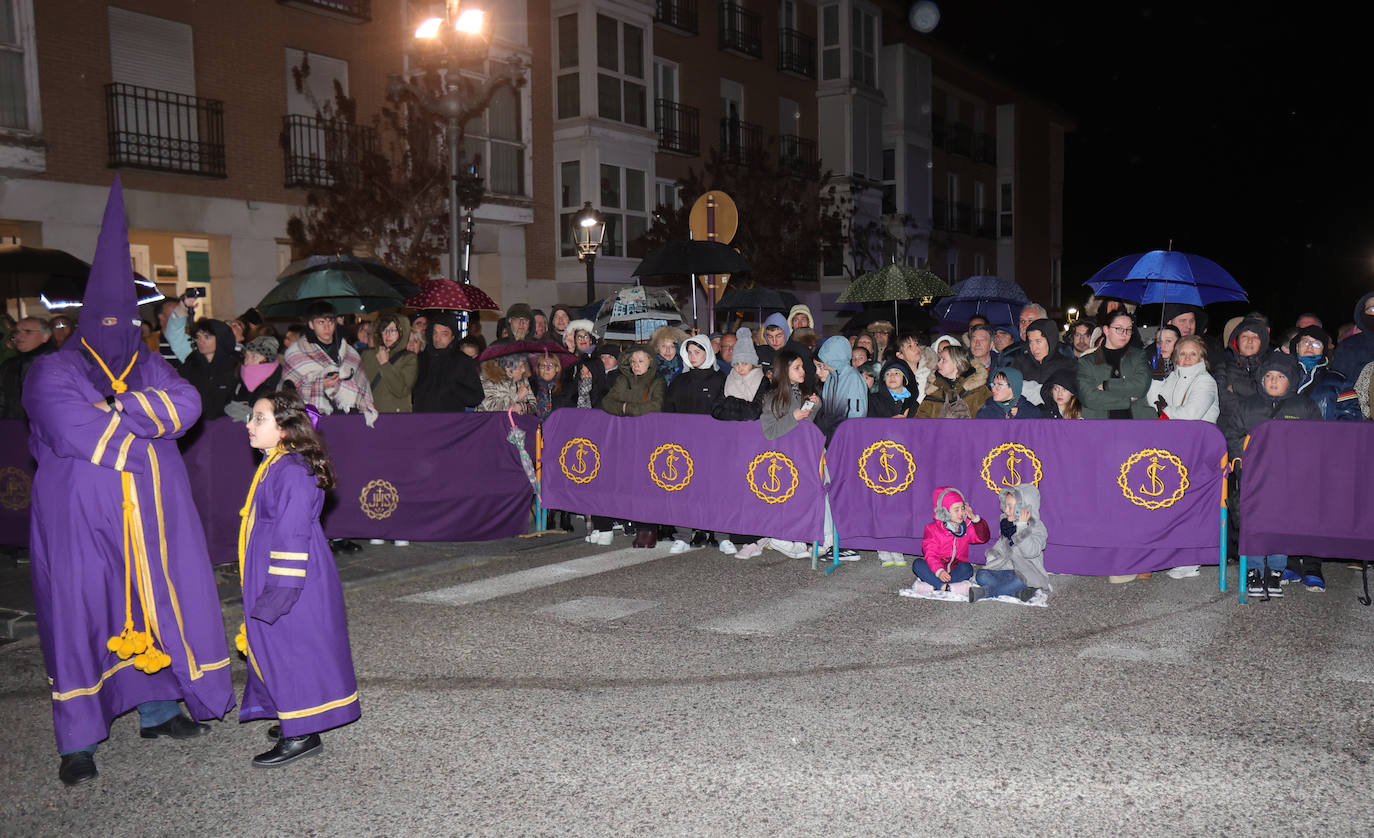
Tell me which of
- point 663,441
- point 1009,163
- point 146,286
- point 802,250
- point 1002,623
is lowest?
point 1002,623

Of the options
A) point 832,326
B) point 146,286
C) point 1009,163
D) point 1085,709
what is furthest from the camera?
point 1009,163

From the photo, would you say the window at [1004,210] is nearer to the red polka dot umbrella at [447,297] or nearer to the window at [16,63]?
the red polka dot umbrella at [447,297]

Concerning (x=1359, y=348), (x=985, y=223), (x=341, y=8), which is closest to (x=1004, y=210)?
(x=985, y=223)

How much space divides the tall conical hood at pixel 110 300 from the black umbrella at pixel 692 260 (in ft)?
23.6

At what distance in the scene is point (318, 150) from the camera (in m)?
21.5

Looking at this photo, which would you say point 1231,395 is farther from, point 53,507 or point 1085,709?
point 53,507

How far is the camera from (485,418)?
1070cm

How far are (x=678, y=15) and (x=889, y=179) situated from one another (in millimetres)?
13564

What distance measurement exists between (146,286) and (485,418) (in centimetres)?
401

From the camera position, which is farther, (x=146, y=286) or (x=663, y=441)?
(x=146, y=286)

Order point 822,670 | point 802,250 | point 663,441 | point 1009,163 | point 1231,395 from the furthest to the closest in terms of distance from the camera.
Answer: point 1009,163 < point 802,250 < point 663,441 < point 1231,395 < point 822,670

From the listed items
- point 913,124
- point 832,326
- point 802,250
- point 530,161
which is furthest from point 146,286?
point 913,124

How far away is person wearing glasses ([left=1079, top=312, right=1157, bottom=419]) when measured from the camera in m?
9.02

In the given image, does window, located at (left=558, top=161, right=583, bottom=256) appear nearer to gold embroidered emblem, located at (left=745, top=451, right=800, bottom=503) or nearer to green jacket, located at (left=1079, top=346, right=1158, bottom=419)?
gold embroidered emblem, located at (left=745, top=451, right=800, bottom=503)
